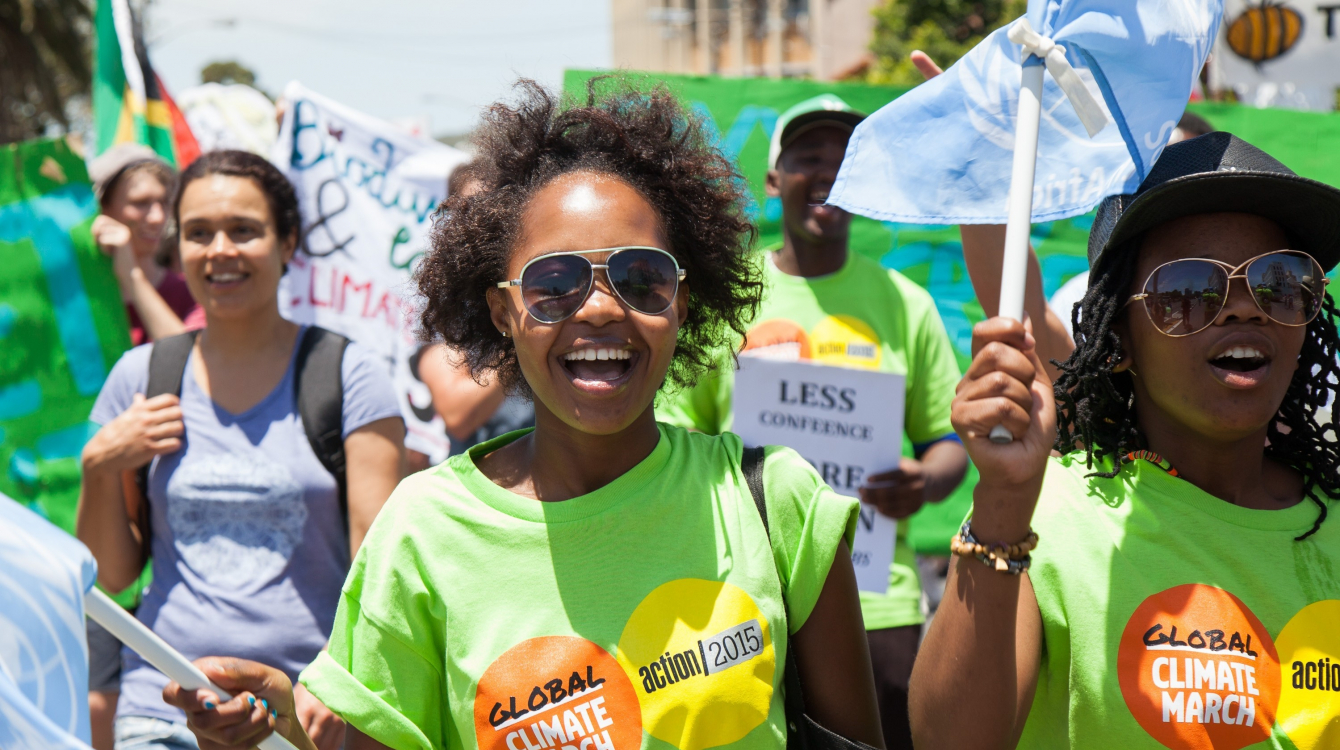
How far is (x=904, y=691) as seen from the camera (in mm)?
3322

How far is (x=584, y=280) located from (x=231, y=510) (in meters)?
1.49

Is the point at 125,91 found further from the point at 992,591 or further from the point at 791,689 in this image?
the point at 992,591

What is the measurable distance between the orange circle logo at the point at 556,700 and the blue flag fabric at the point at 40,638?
547mm

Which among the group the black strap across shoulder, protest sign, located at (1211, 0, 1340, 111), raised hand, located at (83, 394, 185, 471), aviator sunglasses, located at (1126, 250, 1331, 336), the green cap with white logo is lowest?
the black strap across shoulder

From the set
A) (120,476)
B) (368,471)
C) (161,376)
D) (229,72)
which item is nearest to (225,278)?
(161,376)

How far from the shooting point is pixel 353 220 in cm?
523

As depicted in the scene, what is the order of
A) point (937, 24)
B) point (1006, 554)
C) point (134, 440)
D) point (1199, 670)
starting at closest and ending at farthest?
point (1006, 554)
point (1199, 670)
point (134, 440)
point (937, 24)

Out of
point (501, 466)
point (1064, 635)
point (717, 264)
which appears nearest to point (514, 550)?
point (501, 466)

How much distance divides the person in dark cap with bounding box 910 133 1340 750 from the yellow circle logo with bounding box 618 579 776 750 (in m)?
0.25

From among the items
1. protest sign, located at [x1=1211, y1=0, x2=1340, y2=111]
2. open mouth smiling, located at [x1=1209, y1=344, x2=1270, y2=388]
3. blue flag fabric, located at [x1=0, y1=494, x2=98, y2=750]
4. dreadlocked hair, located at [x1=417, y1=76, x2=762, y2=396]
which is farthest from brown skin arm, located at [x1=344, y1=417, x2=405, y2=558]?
protest sign, located at [x1=1211, y1=0, x2=1340, y2=111]

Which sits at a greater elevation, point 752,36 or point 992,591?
A: point 752,36

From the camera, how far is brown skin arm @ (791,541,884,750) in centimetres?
184

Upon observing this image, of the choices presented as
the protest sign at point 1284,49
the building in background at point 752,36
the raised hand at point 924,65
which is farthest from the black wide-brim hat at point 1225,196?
the building in background at point 752,36

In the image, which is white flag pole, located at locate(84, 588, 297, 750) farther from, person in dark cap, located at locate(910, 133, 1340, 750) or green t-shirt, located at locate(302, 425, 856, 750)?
person in dark cap, located at locate(910, 133, 1340, 750)
